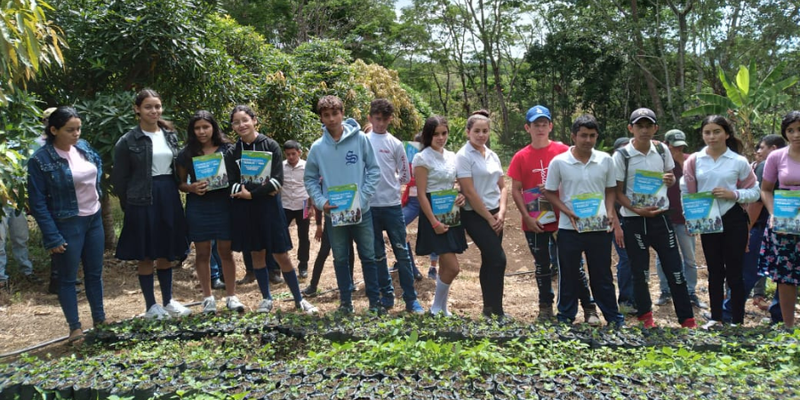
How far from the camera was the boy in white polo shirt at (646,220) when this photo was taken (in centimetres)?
464

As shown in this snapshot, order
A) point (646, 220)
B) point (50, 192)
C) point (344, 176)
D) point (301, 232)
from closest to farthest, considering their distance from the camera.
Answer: point (50, 192) → point (646, 220) → point (344, 176) → point (301, 232)

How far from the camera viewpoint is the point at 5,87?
206 inches

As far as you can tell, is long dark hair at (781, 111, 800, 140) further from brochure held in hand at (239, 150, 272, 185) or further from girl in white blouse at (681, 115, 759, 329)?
brochure held in hand at (239, 150, 272, 185)

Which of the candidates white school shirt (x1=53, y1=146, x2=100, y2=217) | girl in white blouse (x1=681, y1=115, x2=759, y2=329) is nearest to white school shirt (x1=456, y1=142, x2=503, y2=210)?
girl in white blouse (x1=681, y1=115, x2=759, y2=329)

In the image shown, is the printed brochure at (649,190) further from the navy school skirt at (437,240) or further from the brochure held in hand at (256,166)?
the brochure held in hand at (256,166)

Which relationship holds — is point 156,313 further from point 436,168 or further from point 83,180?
point 436,168

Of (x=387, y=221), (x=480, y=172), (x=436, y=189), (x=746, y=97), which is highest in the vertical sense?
(x=746, y=97)

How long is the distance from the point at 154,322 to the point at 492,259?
8.83 ft

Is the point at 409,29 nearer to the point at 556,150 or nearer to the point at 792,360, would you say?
the point at 556,150

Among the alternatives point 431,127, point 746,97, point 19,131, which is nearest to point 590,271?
point 431,127

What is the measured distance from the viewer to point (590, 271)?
463 cm

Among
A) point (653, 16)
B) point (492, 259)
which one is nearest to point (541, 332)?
point (492, 259)

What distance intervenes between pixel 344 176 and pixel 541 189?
1.68 metres

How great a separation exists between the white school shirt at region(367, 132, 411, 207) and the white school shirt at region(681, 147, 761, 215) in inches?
100
